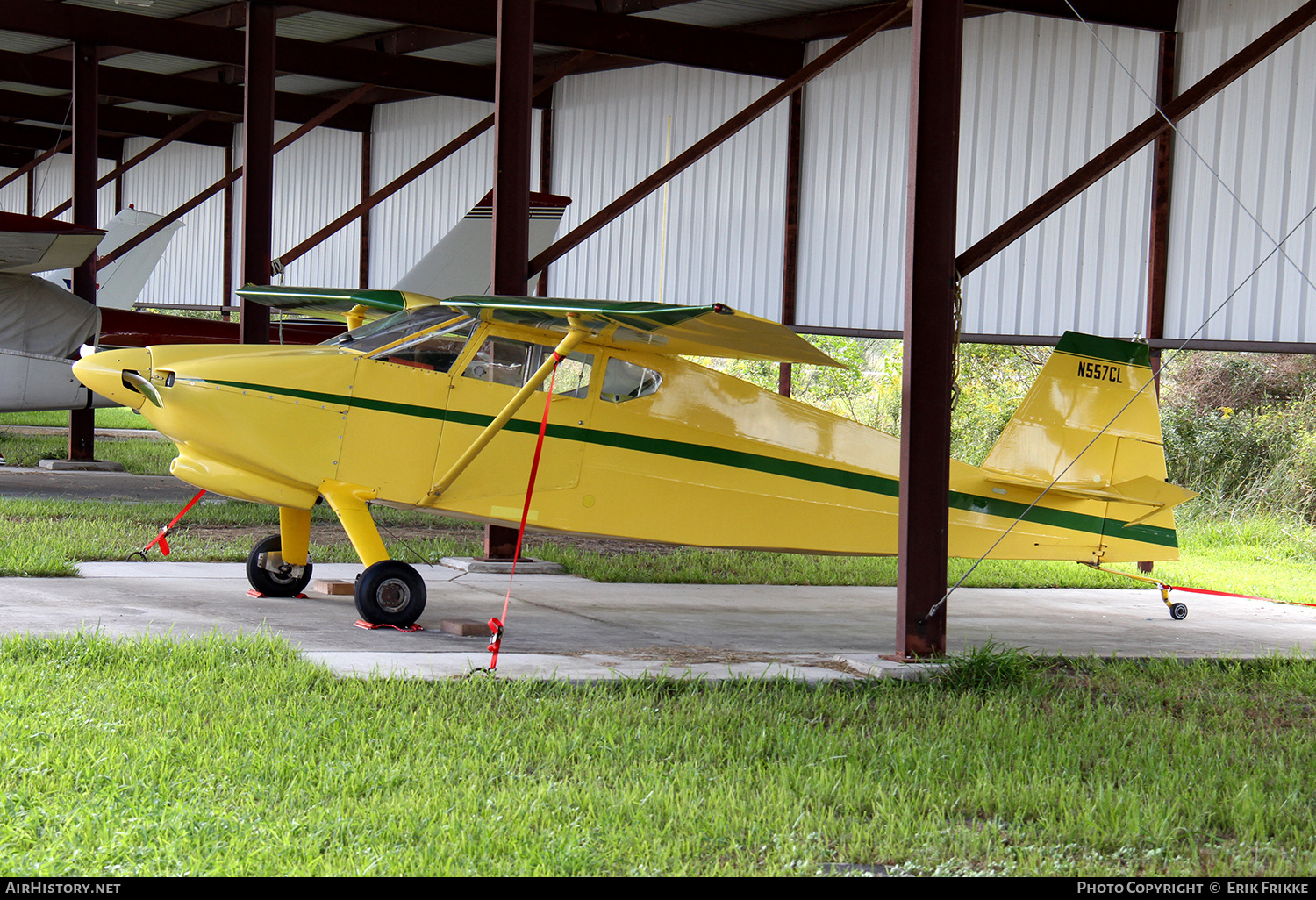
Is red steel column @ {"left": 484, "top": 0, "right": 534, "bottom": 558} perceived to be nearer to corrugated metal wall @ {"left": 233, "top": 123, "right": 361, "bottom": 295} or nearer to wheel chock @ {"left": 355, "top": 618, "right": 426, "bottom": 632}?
wheel chock @ {"left": 355, "top": 618, "right": 426, "bottom": 632}

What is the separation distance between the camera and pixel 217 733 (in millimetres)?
4695

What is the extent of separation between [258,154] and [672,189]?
638 cm

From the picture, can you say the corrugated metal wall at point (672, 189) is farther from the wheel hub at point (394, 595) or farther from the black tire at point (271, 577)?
the wheel hub at point (394, 595)

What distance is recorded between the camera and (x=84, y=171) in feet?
58.4

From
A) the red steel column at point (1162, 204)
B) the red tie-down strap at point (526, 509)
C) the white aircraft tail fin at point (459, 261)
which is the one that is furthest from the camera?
the white aircraft tail fin at point (459, 261)

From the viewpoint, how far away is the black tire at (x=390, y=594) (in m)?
7.43

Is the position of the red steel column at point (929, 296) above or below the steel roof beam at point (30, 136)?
below

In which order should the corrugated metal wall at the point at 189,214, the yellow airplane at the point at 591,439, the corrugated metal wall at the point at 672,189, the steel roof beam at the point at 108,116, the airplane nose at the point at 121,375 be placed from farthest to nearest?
1. the corrugated metal wall at the point at 189,214
2. the steel roof beam at the point at 108,116
3. the corrugated metal wall at the point at 672,189
4. the yellow airplane at the point at 591,439
5. the airplane nose at the point at 121,375

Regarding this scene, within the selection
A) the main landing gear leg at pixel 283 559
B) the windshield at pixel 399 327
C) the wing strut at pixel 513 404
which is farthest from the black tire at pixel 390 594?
the windshield at pixel 399 327

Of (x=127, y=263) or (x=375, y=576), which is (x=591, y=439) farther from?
(x=127, y=263)

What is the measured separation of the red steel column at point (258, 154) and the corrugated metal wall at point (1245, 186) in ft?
31.7

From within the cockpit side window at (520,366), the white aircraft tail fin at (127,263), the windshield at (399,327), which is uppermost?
the white aircraft tail fin at (127,263)

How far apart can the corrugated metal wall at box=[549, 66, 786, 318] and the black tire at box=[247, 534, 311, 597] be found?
8.15 m

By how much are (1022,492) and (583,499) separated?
10.4 ft
